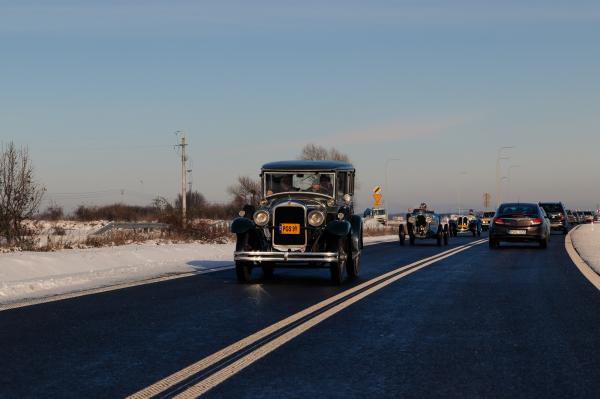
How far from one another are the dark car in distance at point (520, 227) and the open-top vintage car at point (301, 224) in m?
13.7

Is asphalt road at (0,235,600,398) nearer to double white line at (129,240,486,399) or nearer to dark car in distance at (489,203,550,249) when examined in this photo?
double white line at (129,240,486,399)

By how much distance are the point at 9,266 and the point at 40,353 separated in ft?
33.5

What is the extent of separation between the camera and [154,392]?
5.41m

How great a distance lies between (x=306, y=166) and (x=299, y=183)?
1.24 feet

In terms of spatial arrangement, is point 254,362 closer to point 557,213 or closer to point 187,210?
point 187,210

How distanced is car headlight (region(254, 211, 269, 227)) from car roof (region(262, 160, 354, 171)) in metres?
1.58

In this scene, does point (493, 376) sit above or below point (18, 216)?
below

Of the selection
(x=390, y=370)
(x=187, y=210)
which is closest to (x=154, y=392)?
(x=390, y=370)

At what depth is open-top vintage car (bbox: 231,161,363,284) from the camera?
13.5 meters

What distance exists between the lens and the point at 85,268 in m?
18.0

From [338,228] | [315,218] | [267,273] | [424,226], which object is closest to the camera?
[338,228]

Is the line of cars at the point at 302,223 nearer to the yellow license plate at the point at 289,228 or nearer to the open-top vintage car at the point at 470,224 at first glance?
the yellow license plate at the point at 289,228

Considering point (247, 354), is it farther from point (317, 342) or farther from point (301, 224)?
point (301, 224)

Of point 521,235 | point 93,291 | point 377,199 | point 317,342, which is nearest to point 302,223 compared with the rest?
point 93,291
